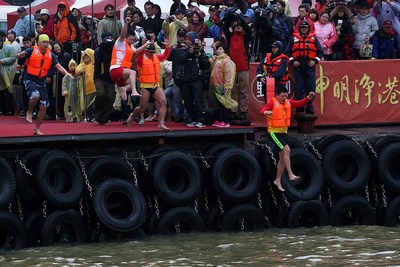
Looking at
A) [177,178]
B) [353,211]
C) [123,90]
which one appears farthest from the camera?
[353,211]

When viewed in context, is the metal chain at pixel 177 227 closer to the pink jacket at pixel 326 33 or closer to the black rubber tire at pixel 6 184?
the black rubber tire at pixel 6 184

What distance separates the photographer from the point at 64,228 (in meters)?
21.0

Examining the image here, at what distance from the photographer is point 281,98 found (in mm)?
22281

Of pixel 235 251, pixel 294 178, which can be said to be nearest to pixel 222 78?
pixel 294 178

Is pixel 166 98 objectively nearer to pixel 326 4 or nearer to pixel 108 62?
pixel 108 62

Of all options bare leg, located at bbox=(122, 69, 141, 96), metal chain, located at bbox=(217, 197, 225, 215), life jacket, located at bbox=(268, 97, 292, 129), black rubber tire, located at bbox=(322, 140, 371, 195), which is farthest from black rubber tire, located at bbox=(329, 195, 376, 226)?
bare leg, located at bbox=(122, 69, 141, 96)

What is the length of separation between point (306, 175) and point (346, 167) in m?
1.02

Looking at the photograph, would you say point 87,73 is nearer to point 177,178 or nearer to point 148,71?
point 148,71

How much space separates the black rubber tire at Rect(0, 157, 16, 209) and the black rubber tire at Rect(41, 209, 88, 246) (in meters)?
0.77

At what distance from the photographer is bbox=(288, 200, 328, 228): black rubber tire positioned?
22594 millimetres

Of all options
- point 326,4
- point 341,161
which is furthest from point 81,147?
point 326,4

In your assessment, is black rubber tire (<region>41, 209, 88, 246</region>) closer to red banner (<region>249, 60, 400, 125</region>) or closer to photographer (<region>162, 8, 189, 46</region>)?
photographer (<region>162, 8, 189, 46</region>)

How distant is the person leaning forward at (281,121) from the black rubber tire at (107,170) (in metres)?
2.71

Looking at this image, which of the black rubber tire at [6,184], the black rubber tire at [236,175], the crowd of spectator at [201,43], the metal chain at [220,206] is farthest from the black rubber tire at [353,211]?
the black rubber tire at [6,184]
